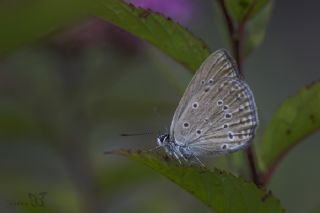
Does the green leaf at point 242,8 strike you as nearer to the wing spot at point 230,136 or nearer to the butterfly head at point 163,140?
the wing spot at point 230,136

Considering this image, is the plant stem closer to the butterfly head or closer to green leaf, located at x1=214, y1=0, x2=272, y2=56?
green leaf, located at x1=214, y1=0, x2=272, y2=56

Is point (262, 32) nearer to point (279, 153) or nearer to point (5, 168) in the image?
point (279, 153)

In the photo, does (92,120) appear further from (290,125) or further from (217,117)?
(290,125)

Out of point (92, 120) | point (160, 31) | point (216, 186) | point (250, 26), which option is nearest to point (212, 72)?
point (250, 26)

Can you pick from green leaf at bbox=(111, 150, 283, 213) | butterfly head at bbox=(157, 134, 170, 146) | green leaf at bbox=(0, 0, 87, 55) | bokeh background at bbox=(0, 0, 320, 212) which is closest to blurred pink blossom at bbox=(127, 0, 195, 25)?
bokeh background at bbox=(0, 0, 320, 212)

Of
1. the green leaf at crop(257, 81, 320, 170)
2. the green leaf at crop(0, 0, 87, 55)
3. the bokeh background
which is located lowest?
the green leaf at crop(257, 81, 320, 170)

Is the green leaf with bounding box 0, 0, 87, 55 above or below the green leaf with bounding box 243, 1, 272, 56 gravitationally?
below

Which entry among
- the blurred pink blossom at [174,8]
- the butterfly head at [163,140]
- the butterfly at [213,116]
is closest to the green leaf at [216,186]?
the butterfly at [213,116]
